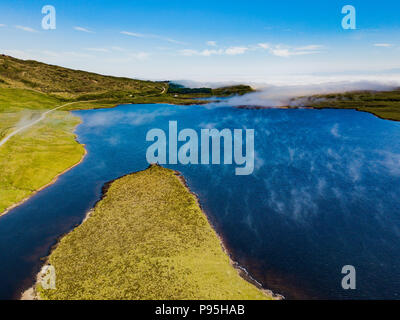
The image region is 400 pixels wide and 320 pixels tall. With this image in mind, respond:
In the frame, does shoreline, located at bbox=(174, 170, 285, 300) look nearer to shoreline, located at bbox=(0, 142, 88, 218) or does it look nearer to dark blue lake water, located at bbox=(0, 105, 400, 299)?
dark blue lake water, located at bbox=(0, 105, 400, 299)

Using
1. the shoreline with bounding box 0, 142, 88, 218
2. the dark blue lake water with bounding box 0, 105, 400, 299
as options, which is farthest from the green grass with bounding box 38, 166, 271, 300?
the shoreline with bounding box 0, 142, 88, 218

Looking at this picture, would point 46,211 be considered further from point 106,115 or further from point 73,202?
point 106,115

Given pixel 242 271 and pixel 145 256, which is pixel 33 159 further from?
pixel 242 271

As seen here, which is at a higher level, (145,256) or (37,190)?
(37,190)

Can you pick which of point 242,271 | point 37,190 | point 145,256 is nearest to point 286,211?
A: point 242,271

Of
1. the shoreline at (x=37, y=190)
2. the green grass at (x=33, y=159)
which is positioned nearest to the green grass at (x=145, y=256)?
the shoreline at (x=37, y=190)

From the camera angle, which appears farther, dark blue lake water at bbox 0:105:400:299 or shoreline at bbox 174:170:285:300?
dark blue lake water at bbox 0:105:400:299

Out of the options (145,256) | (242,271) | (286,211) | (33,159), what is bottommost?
(242,271)

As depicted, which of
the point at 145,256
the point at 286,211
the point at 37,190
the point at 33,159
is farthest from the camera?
the point at 33,159
